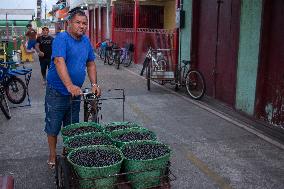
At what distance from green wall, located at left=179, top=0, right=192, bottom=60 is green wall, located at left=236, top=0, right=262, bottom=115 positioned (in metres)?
3.25

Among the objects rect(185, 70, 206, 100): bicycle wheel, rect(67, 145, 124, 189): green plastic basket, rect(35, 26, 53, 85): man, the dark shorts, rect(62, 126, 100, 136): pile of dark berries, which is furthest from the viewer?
rect(35, 26, 53, 85): man

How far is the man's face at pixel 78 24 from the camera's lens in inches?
175

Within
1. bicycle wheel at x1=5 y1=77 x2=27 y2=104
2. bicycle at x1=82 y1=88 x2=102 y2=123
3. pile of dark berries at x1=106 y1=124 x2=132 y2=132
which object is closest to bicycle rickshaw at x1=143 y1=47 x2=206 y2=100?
bicycle wheel at x1=5 y1=77 x2=27 y2=104

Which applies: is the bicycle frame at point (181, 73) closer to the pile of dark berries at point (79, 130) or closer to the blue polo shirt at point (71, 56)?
the blue polo shirt at point (71, 56)

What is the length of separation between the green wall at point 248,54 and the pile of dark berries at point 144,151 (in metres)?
5.22

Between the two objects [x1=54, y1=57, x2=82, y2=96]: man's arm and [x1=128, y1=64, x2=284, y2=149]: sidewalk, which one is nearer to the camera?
[x1=54, y1=57, x2=82, y2=96]: man's arm

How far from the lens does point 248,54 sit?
841 centimetres

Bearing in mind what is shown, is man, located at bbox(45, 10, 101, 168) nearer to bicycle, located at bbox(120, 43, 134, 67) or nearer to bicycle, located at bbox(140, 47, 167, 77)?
bicycle, located at bbox(140, 47, 167, 77)

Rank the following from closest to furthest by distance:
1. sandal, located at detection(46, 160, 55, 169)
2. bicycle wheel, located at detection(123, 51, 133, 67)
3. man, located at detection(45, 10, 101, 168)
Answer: man, located at detection(45, 10, 101, 168), sandal, located at detection(46, 160, 55, 169), bicycle wheel, located at detection(123, 51, 133, 67)

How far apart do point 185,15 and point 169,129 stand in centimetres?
565

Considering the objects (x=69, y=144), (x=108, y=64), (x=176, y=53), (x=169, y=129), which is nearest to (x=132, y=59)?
(x=108, y=64)

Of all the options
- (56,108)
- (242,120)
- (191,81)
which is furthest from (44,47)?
→ (56,108)

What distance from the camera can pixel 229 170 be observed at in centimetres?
549

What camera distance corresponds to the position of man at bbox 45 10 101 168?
14.5ft
